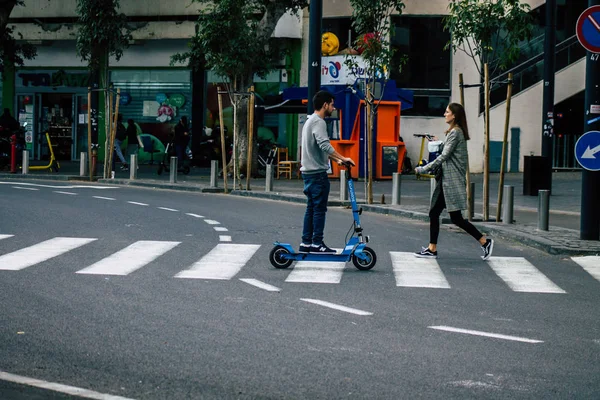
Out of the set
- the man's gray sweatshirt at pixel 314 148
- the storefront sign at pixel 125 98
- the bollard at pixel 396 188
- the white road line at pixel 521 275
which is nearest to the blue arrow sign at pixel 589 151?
the white road line at pixel 521 275

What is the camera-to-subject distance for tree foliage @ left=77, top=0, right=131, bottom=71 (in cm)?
3306

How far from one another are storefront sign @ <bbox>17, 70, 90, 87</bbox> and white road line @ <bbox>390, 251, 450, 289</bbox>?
95.4ft

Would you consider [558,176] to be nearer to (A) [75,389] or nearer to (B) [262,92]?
(B) [262,92]

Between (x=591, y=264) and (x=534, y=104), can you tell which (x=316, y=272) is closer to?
(x=591, y=264)

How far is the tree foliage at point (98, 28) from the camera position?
33.1 meters

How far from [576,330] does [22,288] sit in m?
4.69

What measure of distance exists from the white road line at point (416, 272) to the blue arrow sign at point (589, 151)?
2772mm

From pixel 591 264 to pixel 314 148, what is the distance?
358cm

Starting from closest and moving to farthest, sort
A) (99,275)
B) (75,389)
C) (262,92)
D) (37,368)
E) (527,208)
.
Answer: (75,389) → (37,368) → (99,275) → (527,208) → (262,92)

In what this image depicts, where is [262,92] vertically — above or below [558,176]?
above

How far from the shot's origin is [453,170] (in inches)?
513

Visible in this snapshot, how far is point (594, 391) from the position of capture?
6.08 m

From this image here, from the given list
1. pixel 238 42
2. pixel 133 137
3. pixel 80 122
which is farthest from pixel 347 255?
pixel 80 122

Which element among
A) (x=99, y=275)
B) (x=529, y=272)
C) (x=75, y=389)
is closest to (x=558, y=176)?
(x=529, y=272)
